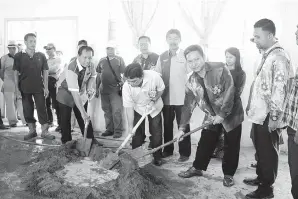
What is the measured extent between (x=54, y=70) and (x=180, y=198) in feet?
13.3

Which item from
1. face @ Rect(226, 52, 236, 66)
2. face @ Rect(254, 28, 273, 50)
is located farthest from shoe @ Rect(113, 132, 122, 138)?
face @ Rect(254, 28, 273, 50)

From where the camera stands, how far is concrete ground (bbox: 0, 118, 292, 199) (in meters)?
3.05

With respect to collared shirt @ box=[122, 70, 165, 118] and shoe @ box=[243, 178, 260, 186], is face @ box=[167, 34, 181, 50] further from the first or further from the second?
shoe @ box=[243, 178, 260, 186]

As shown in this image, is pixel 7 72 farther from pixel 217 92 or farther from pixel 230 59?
pixel 217 92

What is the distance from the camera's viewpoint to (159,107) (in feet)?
12.5

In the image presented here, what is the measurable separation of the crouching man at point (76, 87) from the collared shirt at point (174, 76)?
1.12 meters

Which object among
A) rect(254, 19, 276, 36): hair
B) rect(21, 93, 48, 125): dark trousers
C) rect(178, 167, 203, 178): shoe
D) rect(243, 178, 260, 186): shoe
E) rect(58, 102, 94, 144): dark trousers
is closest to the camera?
rect(254, 19, 276, 36): hair

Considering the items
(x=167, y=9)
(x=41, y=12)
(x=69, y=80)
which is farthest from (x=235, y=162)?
(x=41, y=12)

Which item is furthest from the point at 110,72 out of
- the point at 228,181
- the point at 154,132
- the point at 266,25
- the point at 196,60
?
the point at 266,25

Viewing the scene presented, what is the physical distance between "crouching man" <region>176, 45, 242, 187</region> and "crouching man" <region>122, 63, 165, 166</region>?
513 millimetres

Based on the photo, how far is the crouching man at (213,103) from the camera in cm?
305

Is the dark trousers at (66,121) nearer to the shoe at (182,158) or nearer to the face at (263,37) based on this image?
the shoe at (182,158)

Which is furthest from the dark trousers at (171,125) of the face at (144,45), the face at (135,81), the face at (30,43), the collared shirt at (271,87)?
the face at (30,43)

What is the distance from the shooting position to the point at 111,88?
5375mm
